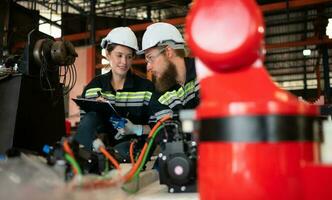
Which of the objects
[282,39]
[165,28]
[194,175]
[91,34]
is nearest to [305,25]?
[282,39]

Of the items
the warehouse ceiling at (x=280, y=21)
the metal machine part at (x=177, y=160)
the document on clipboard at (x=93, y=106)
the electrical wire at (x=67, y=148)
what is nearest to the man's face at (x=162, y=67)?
the document on clipboard at (x=93, y=106)

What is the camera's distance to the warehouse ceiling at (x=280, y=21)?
7.04m

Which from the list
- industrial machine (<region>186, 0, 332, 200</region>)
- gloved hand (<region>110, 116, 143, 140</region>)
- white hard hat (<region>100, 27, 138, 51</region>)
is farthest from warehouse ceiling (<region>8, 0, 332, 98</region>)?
industrial machine (<region>186, 0, 332, 200</region>)

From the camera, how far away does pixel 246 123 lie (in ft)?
1.55

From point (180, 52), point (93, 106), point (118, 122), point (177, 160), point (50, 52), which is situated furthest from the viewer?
point (180, 52)

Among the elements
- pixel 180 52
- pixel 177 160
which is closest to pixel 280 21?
pixel 180 52

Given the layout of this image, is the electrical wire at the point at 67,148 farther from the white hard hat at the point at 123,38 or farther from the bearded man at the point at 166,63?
the white hard hat at the point at 123,38

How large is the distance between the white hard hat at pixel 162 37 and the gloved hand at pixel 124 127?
1.33 feet

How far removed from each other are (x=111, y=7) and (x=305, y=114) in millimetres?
8385

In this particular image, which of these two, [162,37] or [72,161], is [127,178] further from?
[162,37]

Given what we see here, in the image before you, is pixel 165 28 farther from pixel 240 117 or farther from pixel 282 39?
pixel 282 39

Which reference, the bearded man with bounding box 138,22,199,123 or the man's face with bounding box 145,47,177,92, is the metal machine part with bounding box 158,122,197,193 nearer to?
the bearded man with bounding box 138,22,199,123

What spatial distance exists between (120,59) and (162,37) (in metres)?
0.37

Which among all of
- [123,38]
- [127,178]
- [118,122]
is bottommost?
[127,178]
